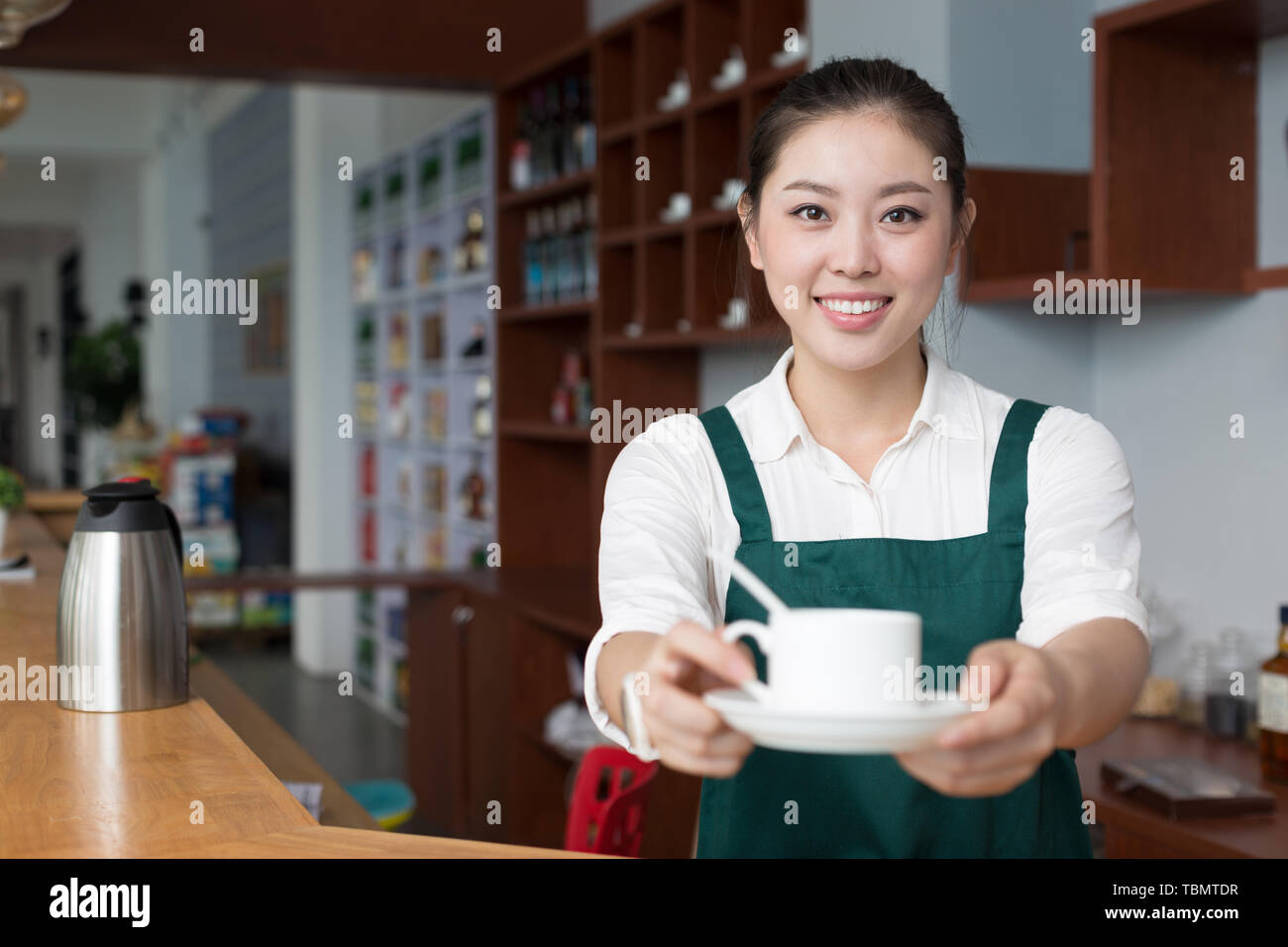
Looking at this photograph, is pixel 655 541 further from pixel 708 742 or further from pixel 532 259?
pixel 532 259

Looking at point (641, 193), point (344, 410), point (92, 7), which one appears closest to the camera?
point (641, 193)

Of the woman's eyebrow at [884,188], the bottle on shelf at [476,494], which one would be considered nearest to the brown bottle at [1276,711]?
the woman's eyebrow at [884,188]

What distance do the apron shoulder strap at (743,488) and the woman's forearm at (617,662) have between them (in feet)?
0.88

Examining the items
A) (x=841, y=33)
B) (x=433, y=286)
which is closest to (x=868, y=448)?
(x=841, y=33)

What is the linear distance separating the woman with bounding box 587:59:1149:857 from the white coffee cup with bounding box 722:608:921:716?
270 mm

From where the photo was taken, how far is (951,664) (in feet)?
4.52

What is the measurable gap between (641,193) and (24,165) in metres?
9.90

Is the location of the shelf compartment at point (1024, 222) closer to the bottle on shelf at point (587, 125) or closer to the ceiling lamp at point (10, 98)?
the bottle on shelf at point (587, 125)

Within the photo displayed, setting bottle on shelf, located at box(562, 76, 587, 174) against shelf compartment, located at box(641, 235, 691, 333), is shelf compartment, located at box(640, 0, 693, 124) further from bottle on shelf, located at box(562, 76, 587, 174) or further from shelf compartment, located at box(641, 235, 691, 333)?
bottle on shelf, located at box(562, 76, 587, 174)

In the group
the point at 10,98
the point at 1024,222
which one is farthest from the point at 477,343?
the point at 1024,222

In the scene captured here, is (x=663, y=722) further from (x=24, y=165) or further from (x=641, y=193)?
(x=24, y=165)

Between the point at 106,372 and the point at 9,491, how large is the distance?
24.3 ft

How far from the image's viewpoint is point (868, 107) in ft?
4.35

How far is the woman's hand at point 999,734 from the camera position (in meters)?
0.85
